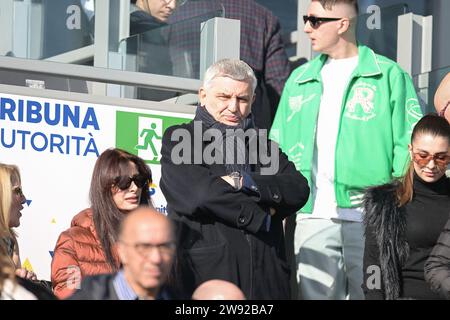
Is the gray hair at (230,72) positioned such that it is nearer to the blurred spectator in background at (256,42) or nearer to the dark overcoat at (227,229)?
the dark overcoat at (227,229)

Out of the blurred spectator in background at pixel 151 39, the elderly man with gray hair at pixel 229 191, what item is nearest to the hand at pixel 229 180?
the elderly man with gray hair at pixel 229 191

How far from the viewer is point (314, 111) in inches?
309

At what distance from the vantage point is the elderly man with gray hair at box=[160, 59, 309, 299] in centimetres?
674

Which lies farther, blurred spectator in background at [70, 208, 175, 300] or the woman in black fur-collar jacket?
the woman in black fur-collar jacket

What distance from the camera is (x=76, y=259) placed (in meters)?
6.94

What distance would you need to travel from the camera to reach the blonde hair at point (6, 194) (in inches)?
265

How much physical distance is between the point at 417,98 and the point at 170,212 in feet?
6.36

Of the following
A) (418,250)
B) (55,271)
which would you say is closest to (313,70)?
(418,250)

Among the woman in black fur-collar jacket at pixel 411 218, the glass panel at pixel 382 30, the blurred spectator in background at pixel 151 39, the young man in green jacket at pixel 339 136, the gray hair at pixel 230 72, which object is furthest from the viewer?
the glass panel at pixel 382 30

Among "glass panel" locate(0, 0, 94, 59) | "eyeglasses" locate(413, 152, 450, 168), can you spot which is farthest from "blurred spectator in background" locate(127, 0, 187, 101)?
"eyeglasses" locate(413, 152, 450, 168)

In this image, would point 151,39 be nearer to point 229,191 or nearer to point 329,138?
point 329,138

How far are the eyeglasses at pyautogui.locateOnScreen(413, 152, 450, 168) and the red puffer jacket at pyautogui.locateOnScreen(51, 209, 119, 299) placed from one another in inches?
65.5

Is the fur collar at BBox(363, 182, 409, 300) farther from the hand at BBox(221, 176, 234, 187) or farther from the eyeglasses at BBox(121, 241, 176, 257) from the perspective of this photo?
the eyeglasses at BBox(121, 241, 176, 257)

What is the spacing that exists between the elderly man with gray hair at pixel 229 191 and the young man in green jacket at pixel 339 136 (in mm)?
587
